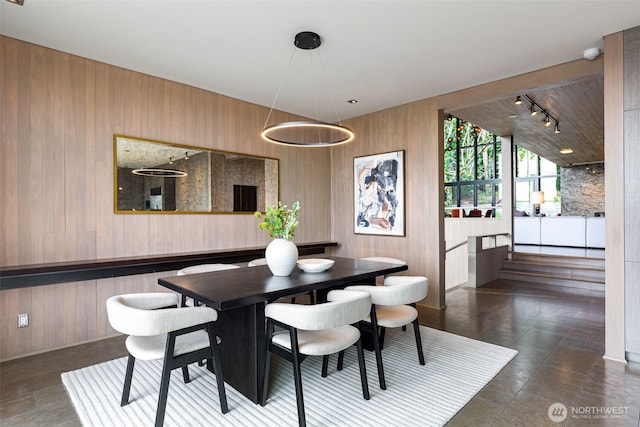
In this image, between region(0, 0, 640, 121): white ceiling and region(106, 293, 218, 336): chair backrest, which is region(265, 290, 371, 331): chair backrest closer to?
region(106, 293, 218, 336): chair backrest

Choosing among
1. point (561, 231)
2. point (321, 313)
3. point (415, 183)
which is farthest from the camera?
point (561, 231)

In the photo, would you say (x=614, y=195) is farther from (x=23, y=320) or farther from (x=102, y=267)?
(x=23, y=320)

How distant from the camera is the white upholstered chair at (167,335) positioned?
6.25 ft

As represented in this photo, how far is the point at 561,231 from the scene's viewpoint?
9258mm

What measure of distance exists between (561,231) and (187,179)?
9.78m

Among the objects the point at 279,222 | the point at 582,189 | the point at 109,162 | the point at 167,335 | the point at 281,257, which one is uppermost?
the point at 582,189

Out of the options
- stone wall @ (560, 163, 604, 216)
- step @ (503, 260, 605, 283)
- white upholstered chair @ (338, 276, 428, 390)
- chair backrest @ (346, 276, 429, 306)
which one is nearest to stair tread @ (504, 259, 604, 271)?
step @ (503, 260, 605, 283)

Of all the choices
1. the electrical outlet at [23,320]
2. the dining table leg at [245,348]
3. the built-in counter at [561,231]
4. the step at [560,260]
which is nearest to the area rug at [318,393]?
the dining table leg at [245,348]

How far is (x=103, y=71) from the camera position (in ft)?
11.9

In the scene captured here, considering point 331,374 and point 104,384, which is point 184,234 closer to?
point 104,384

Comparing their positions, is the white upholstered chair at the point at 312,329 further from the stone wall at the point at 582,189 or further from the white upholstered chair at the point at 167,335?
the stone wall at the point at 582,189

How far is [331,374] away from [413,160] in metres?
3.31

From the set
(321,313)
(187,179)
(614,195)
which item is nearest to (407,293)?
(321,313)

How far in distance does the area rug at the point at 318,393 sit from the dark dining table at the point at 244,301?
0.19m
